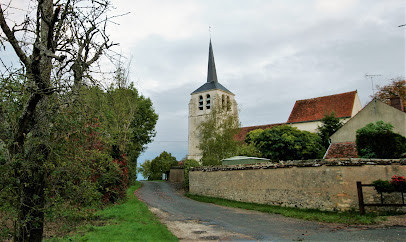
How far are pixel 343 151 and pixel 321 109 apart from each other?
18.7 metres

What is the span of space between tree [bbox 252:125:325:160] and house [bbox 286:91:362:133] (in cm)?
831

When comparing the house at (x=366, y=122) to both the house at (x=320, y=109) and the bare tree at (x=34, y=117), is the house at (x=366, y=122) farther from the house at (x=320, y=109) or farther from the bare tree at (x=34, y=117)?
the bare tree at (x=34, y=117)

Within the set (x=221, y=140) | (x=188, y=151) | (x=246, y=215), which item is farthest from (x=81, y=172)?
(x=188, y=151)

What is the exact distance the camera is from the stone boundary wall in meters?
11.9

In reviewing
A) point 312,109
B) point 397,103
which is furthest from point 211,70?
point 397,103

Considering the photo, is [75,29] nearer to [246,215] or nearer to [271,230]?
[271,230]

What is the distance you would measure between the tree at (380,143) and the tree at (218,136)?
10416 millimetres

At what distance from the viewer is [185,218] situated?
11.2 metres

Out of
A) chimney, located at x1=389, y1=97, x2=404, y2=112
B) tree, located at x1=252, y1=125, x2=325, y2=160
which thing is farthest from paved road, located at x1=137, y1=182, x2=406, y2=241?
chimney, located at x1=389, y1=97, x2=404, y2=112

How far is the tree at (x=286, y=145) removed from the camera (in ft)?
89.3

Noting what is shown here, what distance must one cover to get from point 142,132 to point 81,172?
28880mm

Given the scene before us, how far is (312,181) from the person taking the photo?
41.8 ft

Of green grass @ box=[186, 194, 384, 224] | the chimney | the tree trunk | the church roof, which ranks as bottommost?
green grass @ box=[186, 194, 384, 224]

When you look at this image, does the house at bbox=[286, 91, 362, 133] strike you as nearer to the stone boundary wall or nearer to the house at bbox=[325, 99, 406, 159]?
the house at bbox=[325, 99, 406, 159]
